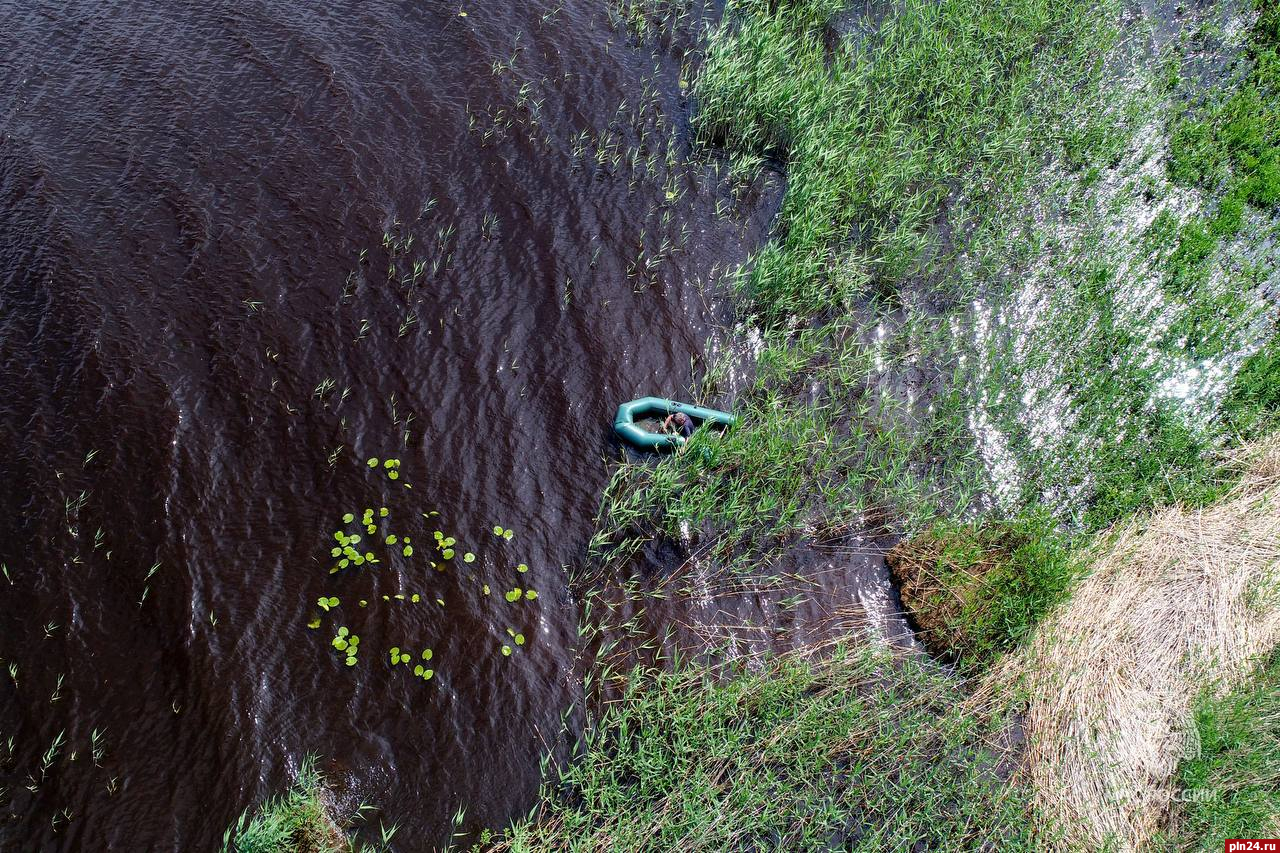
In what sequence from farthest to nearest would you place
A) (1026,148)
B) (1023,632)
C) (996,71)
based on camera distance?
1. (996,71)
2. (1026,148)
3. (1023,632)

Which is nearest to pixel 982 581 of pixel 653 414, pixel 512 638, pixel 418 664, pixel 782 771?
pixel 782 771

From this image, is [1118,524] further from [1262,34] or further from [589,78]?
[1262,34]

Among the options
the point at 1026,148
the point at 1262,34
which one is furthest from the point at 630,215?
the point at 1262,34

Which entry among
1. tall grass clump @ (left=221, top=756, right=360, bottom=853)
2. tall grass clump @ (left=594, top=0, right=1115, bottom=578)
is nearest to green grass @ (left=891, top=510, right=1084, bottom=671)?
tall grass clump @ (left=594, top=0, right=1115, bottom=578)

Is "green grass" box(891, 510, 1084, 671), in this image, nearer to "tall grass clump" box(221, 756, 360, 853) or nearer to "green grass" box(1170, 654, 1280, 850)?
"green grass" box(1170, 654, 1280, 850)

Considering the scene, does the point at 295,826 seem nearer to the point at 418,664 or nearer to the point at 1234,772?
the point at 418,664

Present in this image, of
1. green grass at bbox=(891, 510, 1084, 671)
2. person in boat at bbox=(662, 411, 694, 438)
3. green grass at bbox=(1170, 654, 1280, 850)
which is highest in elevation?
person in boat at bbox=(662, 411, 694, 438)

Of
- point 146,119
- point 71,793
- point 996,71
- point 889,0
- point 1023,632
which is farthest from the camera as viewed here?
point 889,0
